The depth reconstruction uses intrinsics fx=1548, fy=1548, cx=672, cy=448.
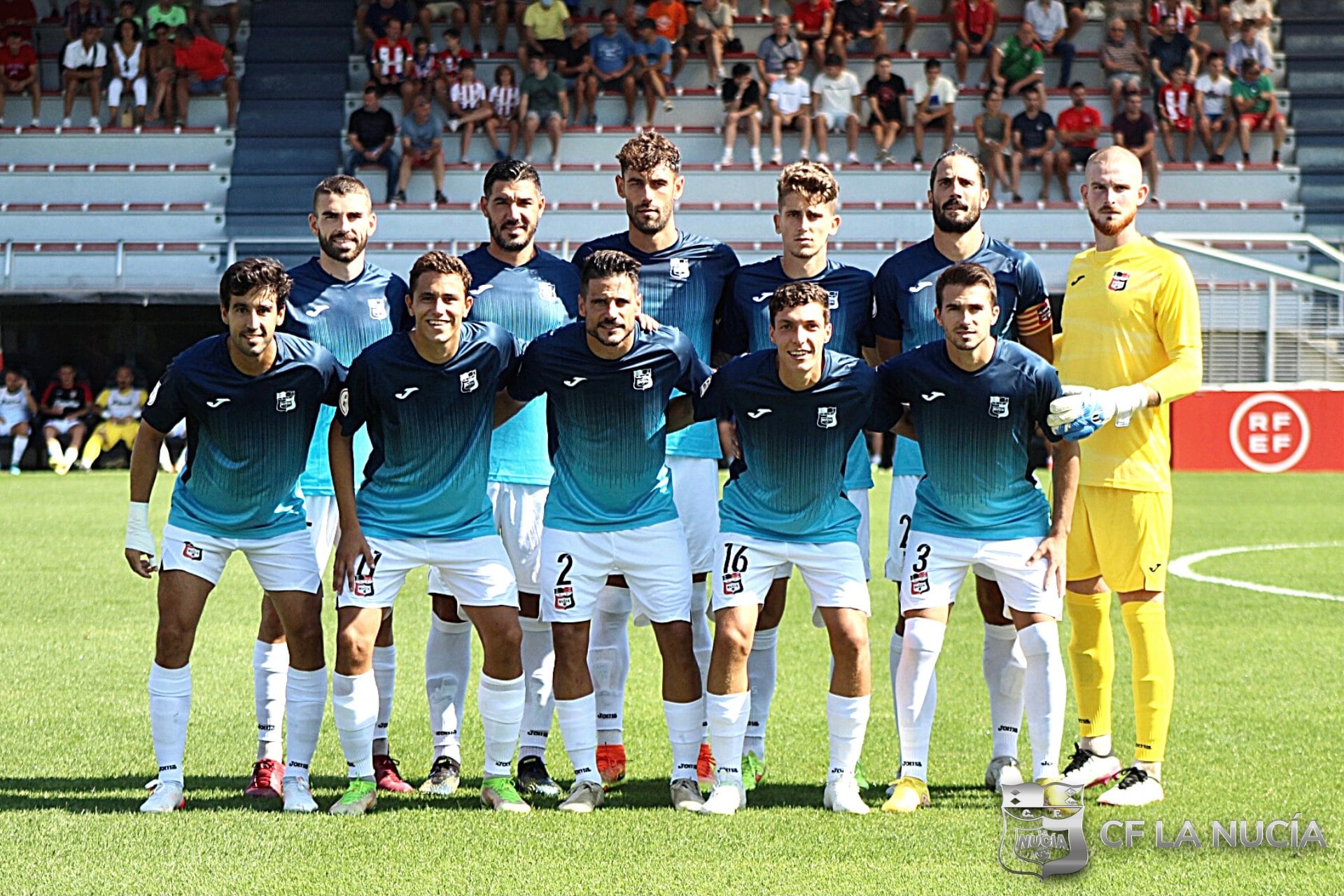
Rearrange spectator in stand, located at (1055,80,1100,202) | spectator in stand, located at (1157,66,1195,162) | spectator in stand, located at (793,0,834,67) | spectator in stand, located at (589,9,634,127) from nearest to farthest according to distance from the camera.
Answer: spectator in stand, located at (1055,80,1100,202)
spectator in stand, located at (1157,66,1195,162)
spectator in stand, located at (589,9,634,127)
spectator in stand, located at (793,0,834,67)

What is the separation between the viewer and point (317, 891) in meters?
4.44

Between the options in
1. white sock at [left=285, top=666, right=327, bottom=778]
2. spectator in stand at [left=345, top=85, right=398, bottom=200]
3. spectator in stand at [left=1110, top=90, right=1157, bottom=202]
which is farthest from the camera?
spectator in stand at [left=345, top=85, right=398, bottom=200]

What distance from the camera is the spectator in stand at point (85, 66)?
2402 cm

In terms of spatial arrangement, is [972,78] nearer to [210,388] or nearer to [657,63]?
[657,63]

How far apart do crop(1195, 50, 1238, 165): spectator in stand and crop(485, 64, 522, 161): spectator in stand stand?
1039 cm

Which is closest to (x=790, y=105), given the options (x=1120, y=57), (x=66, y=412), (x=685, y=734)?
(x=1120, y=57)

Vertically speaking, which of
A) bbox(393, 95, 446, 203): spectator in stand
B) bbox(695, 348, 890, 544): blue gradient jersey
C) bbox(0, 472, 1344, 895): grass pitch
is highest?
bbox(393, 95, 446, 203): spectator in stand

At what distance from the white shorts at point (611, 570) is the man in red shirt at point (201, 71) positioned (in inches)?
816

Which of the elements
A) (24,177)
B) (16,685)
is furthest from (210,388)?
(24,177)

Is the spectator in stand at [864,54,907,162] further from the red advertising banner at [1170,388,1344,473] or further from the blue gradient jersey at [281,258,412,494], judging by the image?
the blue gradient jersey at [281,258,412,494]

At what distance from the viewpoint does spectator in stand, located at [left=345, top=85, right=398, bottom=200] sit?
2278 cm

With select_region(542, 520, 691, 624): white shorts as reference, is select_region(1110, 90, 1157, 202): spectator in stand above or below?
above

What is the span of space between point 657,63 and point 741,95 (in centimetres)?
146

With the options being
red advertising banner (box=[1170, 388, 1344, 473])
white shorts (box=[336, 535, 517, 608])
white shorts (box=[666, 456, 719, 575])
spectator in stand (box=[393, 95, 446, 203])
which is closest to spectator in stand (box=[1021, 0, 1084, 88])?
red advertising banner (box=[1170, 388, 1344, 473])
